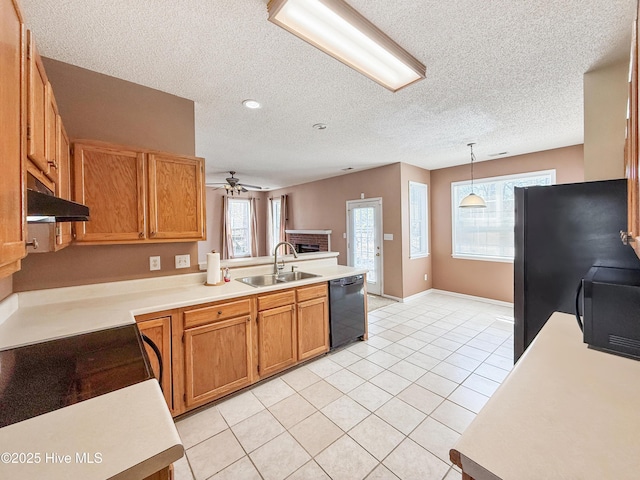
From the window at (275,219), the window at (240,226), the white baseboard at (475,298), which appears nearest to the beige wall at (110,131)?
the white baseboard at (475,298)

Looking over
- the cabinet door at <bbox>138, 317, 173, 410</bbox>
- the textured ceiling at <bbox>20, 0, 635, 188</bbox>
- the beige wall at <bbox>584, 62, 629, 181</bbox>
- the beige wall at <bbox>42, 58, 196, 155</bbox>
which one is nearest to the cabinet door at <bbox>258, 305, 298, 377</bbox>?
the cabinet door at <bbox>138, 317, 173, 410</bbox>

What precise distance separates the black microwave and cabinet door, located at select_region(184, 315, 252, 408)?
214 cm

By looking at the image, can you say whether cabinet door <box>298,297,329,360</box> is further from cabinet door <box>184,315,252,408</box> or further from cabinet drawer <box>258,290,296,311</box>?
cabinet door <box>184,315,252,408</box>

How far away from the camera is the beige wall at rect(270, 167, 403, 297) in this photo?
4957 mm

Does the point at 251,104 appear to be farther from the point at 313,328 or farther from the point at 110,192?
the point at 313,328

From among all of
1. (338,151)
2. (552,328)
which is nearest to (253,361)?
(552,328)

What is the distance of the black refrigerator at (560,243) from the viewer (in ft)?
5.05

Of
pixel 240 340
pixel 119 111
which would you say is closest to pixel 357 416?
pixel 240 340

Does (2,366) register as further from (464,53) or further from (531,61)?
(531,61)

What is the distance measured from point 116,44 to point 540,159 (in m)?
5.40

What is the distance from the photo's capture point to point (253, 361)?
7.72 ft

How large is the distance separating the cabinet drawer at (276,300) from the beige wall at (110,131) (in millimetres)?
771

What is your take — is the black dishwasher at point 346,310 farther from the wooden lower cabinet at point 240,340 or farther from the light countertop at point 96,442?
the light countertop at point 96,442

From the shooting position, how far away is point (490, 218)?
475 cm
